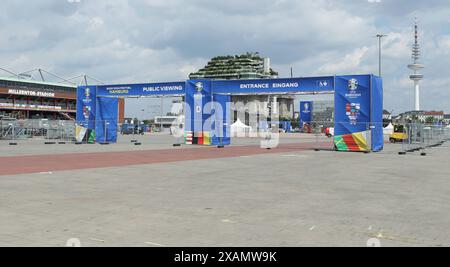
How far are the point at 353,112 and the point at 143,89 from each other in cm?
1725

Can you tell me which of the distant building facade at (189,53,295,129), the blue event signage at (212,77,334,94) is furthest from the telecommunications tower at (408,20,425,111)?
the blue event signage at (212,77,334,94)

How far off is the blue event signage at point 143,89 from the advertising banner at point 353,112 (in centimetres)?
1242

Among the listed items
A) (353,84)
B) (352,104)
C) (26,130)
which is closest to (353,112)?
(352,104)

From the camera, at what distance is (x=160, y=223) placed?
704 centimetres

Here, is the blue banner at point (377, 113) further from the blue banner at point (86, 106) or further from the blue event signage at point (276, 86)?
the blue banner at point (86, 106)

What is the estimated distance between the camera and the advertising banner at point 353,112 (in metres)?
26.7

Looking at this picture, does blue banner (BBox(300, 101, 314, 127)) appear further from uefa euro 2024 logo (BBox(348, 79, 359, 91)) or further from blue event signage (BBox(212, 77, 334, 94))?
uefa euro 2024 logo (BBox(348, 79, 359, 91))

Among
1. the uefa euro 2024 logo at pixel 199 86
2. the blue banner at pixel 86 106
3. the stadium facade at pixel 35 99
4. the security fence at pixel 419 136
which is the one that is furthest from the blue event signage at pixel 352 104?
the stadium facade at pixel 35 99

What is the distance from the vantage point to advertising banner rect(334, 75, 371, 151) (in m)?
26.7

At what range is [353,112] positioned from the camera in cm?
2712

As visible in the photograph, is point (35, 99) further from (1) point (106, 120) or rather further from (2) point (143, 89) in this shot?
(2) point (143, 89)

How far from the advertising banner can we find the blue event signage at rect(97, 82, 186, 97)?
489 inches
